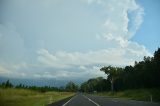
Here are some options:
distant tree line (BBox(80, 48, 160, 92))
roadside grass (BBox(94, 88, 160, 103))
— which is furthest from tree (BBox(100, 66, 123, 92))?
roadside grass (BBox(94, 88, 160, 103))

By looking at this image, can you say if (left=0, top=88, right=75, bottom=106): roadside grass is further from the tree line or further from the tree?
the tree

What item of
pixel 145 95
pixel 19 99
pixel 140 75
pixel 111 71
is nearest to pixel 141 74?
pixel 140 75

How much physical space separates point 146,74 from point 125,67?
4769cm

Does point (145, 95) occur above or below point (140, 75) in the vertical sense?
below

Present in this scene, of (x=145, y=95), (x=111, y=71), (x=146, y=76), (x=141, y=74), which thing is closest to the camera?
(x=145, y=95)

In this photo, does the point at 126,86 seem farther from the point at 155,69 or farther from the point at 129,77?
the point at 155,69

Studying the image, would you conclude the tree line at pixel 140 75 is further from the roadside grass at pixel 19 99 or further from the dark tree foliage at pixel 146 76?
the roadside grass at pixel 19 99

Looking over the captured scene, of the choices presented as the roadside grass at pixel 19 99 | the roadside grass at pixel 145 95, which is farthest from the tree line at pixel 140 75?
the roadside grass at pixel 19 99

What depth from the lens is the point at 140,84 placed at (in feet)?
352

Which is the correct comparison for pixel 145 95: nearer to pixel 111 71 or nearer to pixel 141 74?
pixel 141 74

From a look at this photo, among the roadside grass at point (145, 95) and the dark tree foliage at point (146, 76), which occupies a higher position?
the dark tree foliage at point (146, 76)

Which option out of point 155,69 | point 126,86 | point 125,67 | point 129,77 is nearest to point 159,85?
point 155,69

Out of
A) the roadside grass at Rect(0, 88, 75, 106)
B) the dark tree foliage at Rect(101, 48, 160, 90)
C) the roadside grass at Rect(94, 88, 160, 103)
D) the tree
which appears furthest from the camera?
the tree

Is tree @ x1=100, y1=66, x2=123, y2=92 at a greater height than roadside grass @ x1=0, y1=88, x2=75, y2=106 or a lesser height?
greater
